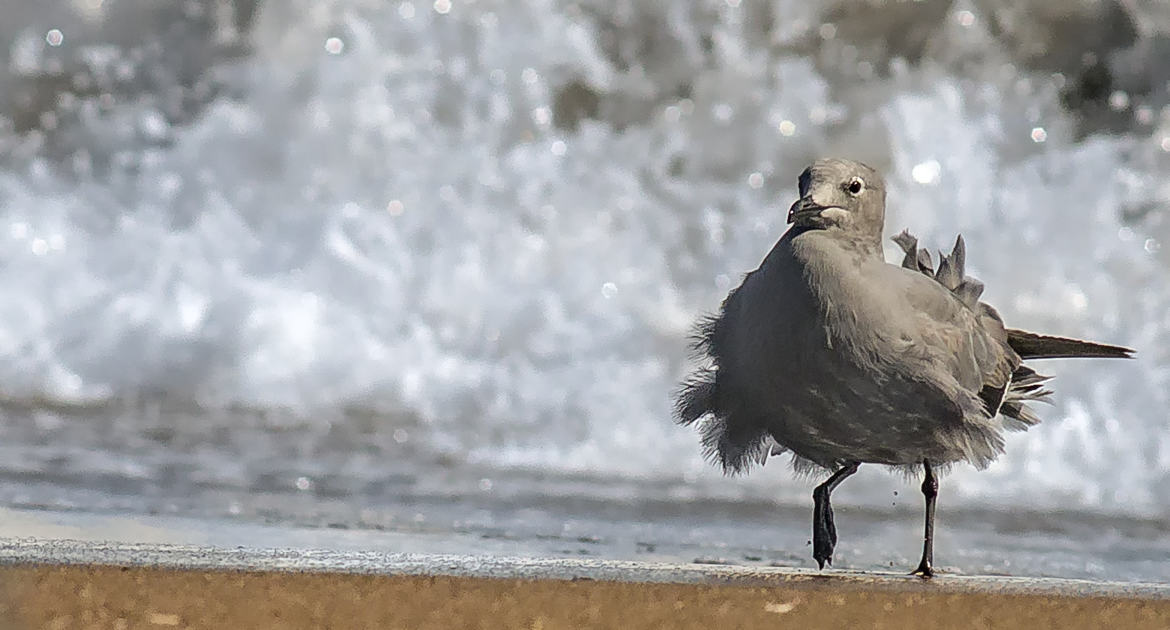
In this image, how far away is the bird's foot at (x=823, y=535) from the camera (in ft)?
14.5

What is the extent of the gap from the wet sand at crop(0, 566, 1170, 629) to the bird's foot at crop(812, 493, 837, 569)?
80 centimetres

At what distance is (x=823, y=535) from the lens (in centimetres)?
445

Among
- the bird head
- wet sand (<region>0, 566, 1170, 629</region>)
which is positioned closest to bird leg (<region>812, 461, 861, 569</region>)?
the bird head

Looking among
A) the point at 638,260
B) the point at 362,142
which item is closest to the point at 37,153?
the point at 362,142

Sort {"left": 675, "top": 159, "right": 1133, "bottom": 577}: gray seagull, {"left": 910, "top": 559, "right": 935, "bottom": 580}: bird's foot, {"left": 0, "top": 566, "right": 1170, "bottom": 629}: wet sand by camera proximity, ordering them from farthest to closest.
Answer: {"left": 910, "top": 559, "right": 935, "bottom": 580}: bird's foot < {"left": 675, "top": 159, "right": 1133, "bottom": 577}: gray seagull < {"left": 0, "top": 566, "right": 1170, "bottom": 629}: wet sand

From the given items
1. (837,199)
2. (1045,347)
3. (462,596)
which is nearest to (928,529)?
(1045,347)

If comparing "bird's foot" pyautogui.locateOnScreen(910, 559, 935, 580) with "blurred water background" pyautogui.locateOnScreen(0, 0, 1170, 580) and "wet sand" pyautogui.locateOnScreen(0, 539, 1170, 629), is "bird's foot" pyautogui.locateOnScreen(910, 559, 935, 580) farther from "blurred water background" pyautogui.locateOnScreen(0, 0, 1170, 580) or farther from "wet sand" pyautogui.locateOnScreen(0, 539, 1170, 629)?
"blurred water background" pyautogui.locateOnScreen(0, 0, 1170, 580)

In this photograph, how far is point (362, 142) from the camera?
9.00m

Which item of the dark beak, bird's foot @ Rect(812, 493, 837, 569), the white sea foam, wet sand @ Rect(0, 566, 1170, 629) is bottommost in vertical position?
wet sand @ Rect(0, 566, 1170, 629)

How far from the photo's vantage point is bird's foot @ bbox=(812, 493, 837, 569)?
14.5ft

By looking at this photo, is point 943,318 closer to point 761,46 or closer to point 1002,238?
point 1002,238

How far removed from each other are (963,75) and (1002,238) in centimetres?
137

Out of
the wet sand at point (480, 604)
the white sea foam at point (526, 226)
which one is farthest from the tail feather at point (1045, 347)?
the white sea foam at point (526, 226)

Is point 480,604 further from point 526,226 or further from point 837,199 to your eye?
point 526,226
